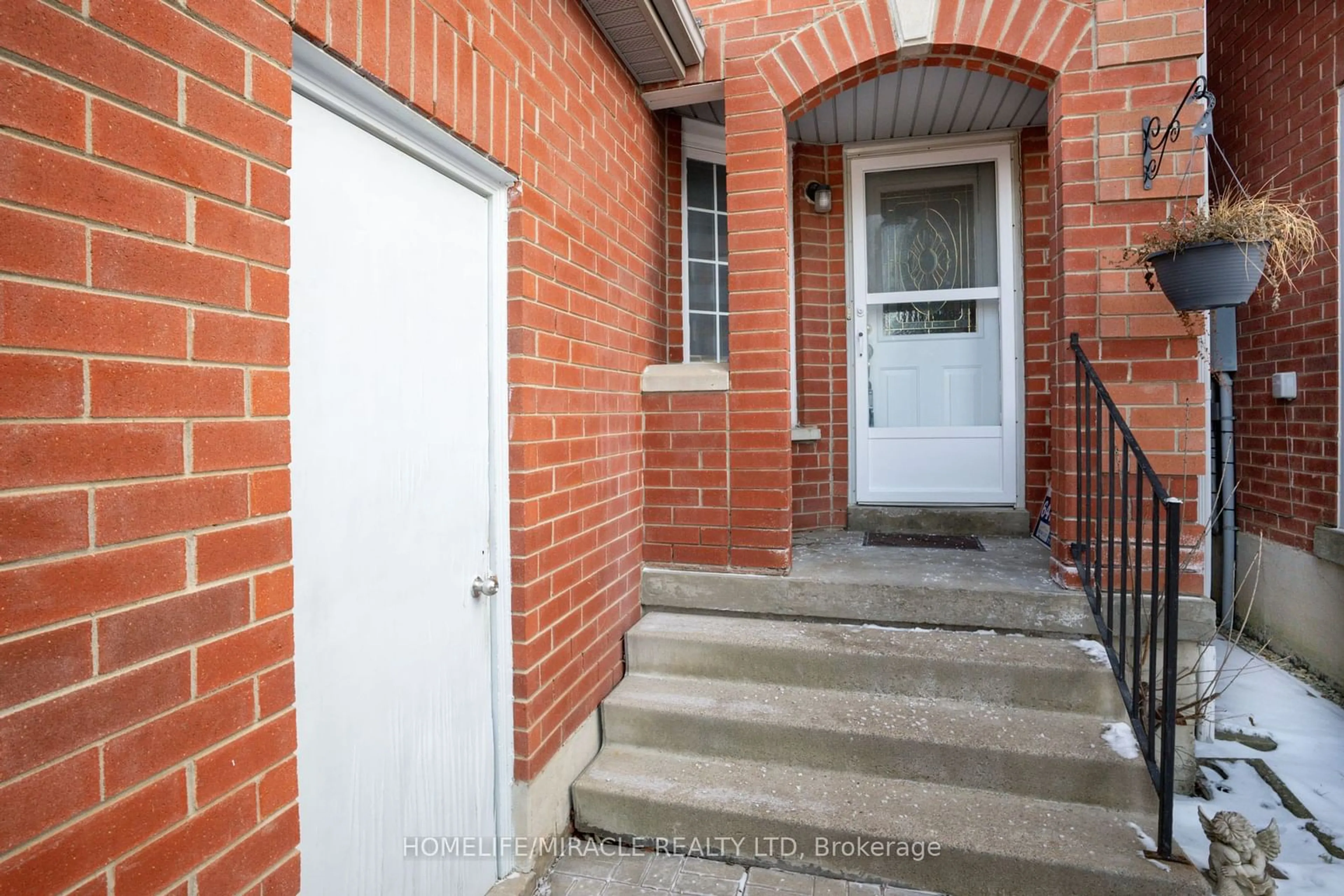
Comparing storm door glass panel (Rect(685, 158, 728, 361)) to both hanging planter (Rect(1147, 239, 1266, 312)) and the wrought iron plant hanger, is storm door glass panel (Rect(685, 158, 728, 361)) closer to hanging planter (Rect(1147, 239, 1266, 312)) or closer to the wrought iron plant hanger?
the wrought iron plant hanger

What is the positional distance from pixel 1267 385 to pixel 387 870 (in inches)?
207

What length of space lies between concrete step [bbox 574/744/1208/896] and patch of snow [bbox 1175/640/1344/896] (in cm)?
43

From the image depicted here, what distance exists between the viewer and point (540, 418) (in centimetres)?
229

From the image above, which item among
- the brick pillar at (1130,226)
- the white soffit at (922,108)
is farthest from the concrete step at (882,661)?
the white soffit at (922,108)

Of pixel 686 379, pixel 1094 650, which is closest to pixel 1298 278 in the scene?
pixel 1094 650

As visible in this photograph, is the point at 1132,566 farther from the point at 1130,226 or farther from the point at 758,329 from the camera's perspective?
the point at 758,329

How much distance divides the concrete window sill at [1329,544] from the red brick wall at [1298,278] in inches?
2.2

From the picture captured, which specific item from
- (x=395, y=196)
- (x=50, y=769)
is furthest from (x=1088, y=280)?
(x=50, y=769)

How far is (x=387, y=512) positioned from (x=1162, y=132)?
3.18m

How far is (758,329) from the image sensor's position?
10.6ft

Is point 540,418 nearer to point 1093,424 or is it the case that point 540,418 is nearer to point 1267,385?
point 1093,424

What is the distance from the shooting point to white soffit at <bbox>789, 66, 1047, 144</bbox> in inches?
142

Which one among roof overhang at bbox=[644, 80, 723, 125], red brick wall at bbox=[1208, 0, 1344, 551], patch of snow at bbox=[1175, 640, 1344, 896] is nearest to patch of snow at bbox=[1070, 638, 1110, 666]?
patch of snow at bbox=[1175, 640, 1344, 896]

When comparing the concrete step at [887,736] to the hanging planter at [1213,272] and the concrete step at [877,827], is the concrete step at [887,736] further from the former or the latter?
the hanging planter at [1213,272]
